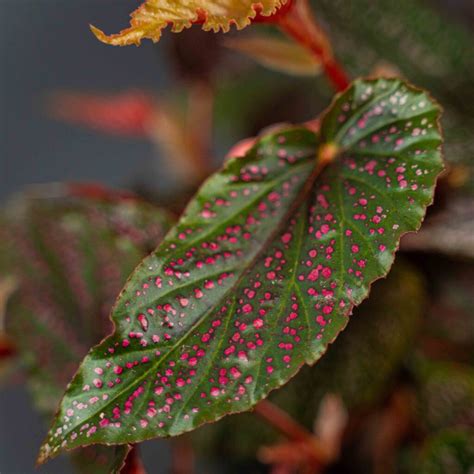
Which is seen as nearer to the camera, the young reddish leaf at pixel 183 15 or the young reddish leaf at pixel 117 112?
the young reddish leaf at pixel 183 15

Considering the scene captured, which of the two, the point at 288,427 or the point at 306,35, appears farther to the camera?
the point at 288,427

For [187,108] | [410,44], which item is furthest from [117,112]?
[410,44]

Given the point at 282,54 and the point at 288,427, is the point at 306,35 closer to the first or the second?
the point at 282,54

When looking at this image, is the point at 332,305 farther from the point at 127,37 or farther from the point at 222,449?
the point at 222,449

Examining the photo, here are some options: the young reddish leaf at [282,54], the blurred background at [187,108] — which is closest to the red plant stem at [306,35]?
the young reddish leaf at [282,54]

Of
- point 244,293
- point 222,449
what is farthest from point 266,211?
point 222,449

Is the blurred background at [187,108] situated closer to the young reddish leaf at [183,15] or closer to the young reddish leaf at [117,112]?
the young reddish leaf at [117,112]
